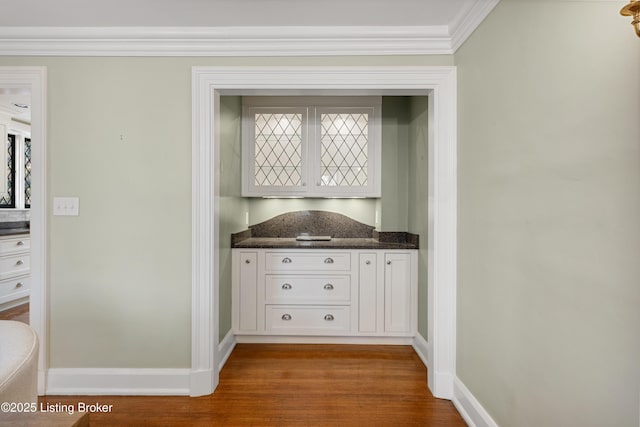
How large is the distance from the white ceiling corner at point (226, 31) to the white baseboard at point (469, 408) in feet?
6.96

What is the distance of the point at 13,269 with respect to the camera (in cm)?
414

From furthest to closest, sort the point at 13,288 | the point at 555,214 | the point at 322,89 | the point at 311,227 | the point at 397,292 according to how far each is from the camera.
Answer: the point at 13,288 → the point at 311,227 → the point at 397,292 → the point at 322,89 → the point at 555,214

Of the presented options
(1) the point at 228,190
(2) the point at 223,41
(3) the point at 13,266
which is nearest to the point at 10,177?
(3) the point at 13,266

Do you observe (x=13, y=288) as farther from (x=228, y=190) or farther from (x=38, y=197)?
(x=228, y=190)

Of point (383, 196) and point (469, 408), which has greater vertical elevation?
point (383, 196)

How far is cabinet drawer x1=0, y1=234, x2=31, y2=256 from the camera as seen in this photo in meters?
4.00

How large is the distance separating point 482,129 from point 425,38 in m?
0.79

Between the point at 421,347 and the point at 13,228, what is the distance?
5051 mm

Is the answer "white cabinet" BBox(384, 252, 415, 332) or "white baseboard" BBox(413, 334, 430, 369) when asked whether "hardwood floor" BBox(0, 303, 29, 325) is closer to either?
"white cabinet" BBox(384, 252, 415, 332)

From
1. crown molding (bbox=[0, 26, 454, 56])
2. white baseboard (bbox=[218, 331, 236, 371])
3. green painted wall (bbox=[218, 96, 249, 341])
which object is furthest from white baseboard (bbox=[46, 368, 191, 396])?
crown molding (bbox=[0, 26, 454, 56])

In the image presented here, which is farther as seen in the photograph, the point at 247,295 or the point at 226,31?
the point at 247,295

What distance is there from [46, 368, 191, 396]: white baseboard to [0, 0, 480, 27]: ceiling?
2.25 meters

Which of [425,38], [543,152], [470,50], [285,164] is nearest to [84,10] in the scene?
[285,164]

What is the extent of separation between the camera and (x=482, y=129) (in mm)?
1871
